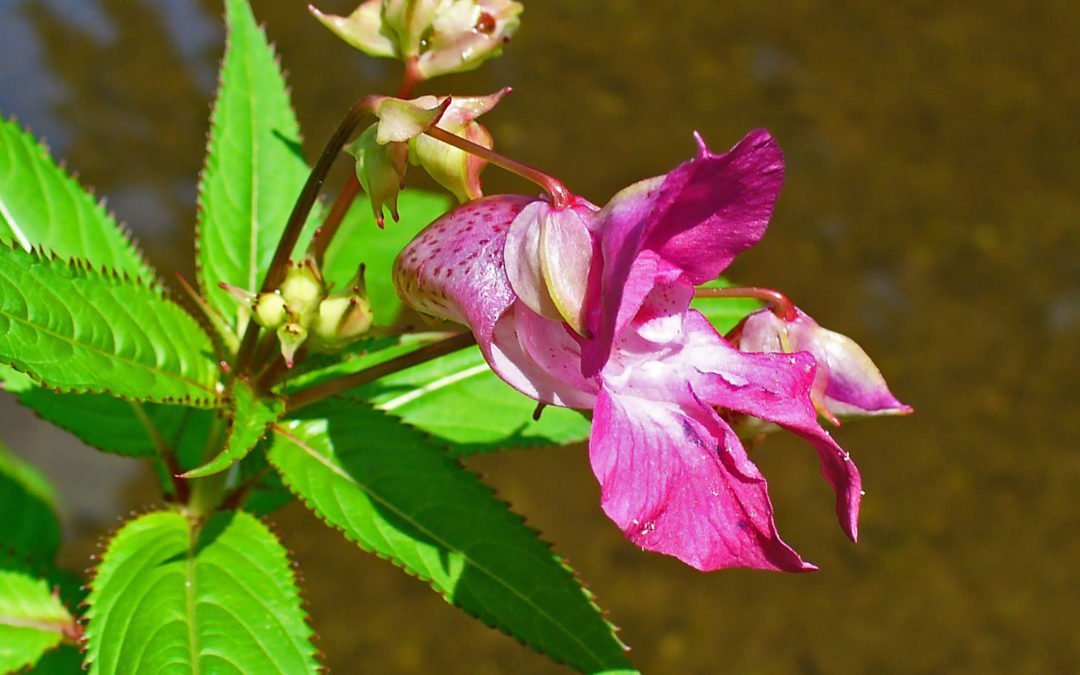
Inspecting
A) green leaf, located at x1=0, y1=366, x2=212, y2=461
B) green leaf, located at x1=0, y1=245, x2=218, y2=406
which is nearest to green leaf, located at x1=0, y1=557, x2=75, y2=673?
green leaf, located at x1=0, y1=366, x2=212, y2=461

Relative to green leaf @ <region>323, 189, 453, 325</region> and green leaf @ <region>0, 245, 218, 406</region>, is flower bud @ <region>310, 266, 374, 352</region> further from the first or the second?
green leaf @ <region>323, 189, 453, 325</region>

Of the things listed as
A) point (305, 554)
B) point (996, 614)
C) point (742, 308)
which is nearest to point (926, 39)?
point (996, 614)

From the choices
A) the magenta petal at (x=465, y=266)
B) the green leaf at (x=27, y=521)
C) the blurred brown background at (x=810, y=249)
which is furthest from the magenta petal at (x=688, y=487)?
the blurred brown background at (x=810, y=249)

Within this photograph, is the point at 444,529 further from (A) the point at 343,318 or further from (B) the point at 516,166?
(B) the point at 516,166

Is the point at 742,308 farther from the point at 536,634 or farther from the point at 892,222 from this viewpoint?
the point at 892,222

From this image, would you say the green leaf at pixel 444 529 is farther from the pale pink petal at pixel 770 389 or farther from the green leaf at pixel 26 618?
the green leaf at pixel 26 618

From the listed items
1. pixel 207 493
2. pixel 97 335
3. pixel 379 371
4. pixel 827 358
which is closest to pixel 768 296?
pixel 827 358
